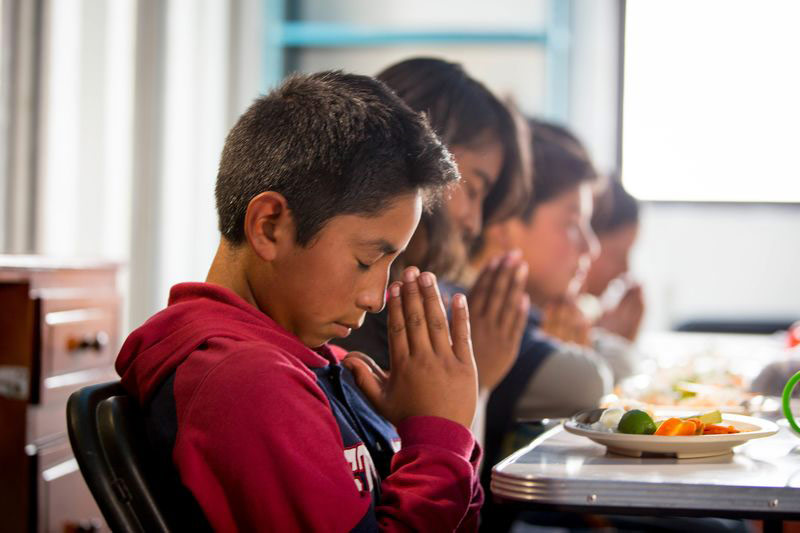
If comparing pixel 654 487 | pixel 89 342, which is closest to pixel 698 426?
pixel 654 487

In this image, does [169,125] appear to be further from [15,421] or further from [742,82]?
[742,82]

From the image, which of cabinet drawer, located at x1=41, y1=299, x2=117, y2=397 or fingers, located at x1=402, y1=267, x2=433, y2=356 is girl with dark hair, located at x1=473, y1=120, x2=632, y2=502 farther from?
fingers, located at x1=402, y1=267, x2=433, y2=356

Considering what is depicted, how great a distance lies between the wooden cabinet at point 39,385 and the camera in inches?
70.4

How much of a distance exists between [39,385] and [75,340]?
0.54 feet

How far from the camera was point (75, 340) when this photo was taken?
6.40 ft

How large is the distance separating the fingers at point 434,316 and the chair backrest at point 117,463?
1.04 feet

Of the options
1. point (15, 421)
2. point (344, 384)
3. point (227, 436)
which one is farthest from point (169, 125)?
point (227, 436)

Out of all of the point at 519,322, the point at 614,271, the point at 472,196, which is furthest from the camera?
the point at 614,271

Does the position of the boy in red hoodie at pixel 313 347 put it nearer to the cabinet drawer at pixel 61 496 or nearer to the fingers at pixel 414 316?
the fingers at pixel 414 316

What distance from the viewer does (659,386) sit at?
184 centimetres

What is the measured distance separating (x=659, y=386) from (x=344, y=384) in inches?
35.5

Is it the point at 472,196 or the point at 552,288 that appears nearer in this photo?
the point at 472,196

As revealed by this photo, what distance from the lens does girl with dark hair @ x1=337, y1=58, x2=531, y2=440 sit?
→ 163 cm

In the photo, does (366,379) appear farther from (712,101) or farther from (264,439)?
(712,101)
